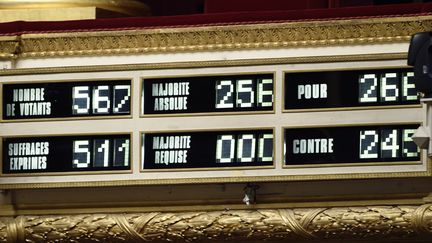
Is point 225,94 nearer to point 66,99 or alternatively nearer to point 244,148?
point 244,148

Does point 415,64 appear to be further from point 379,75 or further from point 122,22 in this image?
point 122,22

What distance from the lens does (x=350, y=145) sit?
25000 millimetres

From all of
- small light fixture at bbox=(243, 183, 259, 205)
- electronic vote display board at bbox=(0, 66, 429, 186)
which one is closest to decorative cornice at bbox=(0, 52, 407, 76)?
electronic vote display board at bbox=(0, 66, 429, 186)

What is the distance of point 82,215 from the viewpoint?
1024 inches

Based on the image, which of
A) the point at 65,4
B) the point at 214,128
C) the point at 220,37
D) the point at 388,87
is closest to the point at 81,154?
the point at 214,128

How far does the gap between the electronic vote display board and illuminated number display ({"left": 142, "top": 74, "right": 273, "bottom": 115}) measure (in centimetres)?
1

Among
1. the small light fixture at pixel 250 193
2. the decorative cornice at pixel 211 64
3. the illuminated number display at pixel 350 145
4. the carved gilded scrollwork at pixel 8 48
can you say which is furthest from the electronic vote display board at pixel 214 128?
the carved gilded scrollwork at pixel 8 48

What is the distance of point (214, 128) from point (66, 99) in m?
1.65

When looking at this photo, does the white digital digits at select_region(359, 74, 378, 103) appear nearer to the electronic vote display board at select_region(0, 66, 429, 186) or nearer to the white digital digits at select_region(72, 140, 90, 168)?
the electronic vote display board at select_region(0, 66, 429, 186)

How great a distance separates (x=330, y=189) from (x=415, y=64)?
98.1 inches

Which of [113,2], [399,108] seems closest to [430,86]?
[399,108]

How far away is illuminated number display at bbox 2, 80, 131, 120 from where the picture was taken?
1014 inches

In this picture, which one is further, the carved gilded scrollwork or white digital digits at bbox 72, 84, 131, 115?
the carved gilded scrollwork

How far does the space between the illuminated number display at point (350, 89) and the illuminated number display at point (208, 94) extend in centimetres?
28
